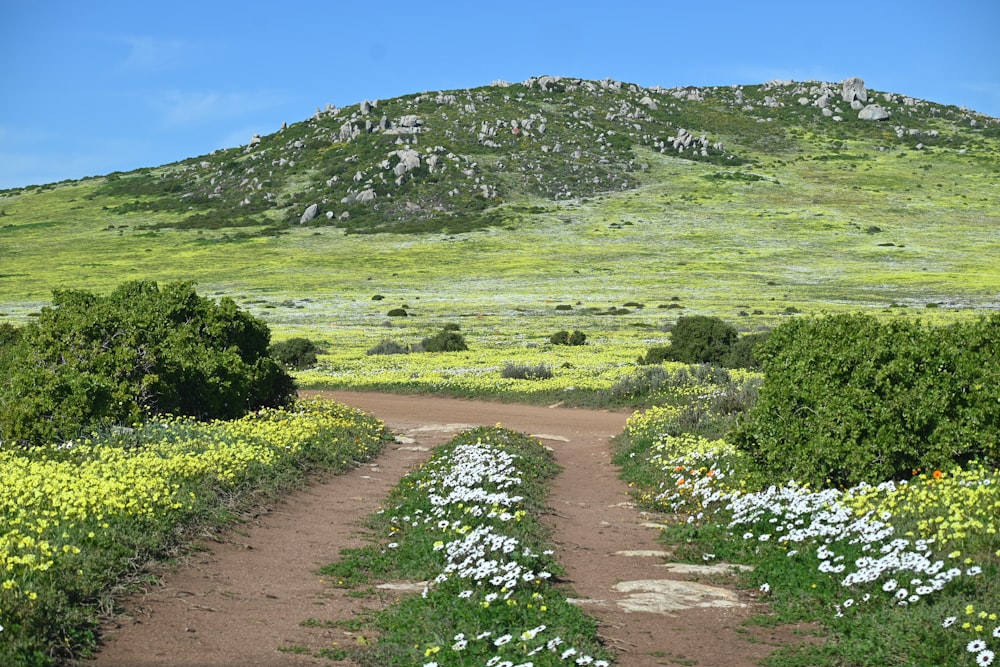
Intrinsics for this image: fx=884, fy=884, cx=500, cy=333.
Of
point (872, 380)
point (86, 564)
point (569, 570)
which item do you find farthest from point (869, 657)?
point (86, 564)

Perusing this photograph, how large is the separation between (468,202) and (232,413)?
408 ft

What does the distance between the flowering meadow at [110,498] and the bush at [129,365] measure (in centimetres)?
89

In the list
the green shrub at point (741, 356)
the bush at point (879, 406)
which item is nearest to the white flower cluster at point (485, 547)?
the bush at point (879, 406)

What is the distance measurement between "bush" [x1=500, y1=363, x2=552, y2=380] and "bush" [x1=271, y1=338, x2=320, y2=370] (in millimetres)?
11016

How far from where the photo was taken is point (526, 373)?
31750mm

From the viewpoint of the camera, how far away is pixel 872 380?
11.7 meters

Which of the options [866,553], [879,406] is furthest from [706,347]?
[866,553]

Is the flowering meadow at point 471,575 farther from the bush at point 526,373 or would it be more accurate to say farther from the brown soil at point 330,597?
the bush at point 526,373

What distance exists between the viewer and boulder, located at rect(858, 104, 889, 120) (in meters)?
190

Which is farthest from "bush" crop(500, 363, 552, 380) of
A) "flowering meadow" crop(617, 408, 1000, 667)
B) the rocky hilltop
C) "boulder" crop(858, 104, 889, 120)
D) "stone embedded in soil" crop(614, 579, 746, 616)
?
"boulder" crop(858, 104, 889, 120)

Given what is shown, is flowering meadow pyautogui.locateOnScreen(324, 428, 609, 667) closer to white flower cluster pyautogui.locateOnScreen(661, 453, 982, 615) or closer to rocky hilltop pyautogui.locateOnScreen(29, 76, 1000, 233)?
white flower cluster pyautogui.locateOnScreen(661, 453, 982, 615)

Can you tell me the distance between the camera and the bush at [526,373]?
3130 cm

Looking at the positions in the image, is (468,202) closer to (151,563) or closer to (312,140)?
(312,140)

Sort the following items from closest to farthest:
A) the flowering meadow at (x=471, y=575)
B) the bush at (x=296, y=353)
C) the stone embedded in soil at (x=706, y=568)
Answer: the flowering meadow at (x=471, y=575) < the stone embedded in soil at (x=706, y=568) < the bush at (x=296, y=353)
